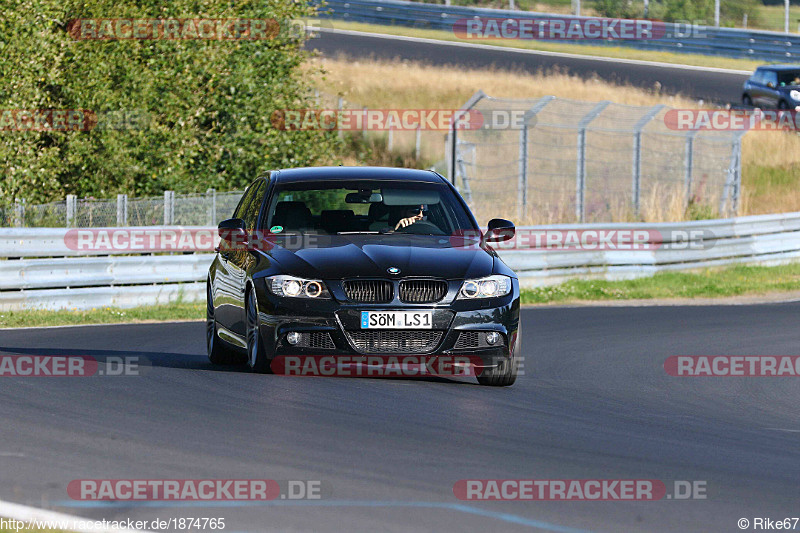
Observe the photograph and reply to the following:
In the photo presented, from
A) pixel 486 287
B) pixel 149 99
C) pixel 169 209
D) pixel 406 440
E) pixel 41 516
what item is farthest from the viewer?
pixel 149 99

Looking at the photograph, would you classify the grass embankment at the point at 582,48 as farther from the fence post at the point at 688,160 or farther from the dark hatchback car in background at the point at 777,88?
the fence post at the point at 688,160

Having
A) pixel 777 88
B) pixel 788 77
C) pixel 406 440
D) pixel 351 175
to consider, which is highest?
pixel 351 175

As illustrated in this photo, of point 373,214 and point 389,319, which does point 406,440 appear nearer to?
point 389,319

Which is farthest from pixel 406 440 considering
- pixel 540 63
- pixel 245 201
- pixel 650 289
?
pixel 540 63

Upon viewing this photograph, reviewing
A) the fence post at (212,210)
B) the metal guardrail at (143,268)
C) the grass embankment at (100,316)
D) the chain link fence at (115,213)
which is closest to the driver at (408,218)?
the grass embankment at (100,316)

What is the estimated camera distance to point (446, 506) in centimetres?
609

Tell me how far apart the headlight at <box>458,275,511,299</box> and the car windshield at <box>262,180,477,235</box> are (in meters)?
1.04

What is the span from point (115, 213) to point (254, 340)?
973cm

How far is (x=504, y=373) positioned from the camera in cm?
1048

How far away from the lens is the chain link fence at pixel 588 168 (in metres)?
26.1

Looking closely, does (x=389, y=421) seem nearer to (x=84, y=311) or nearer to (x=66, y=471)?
(x=66, y=471)

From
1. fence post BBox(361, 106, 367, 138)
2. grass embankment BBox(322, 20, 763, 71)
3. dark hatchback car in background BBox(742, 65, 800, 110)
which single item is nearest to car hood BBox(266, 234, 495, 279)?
fence post BBox(361, 106, 367, 138)

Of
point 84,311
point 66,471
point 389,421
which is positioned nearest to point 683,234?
point 84,311

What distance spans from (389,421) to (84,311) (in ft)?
30.9
